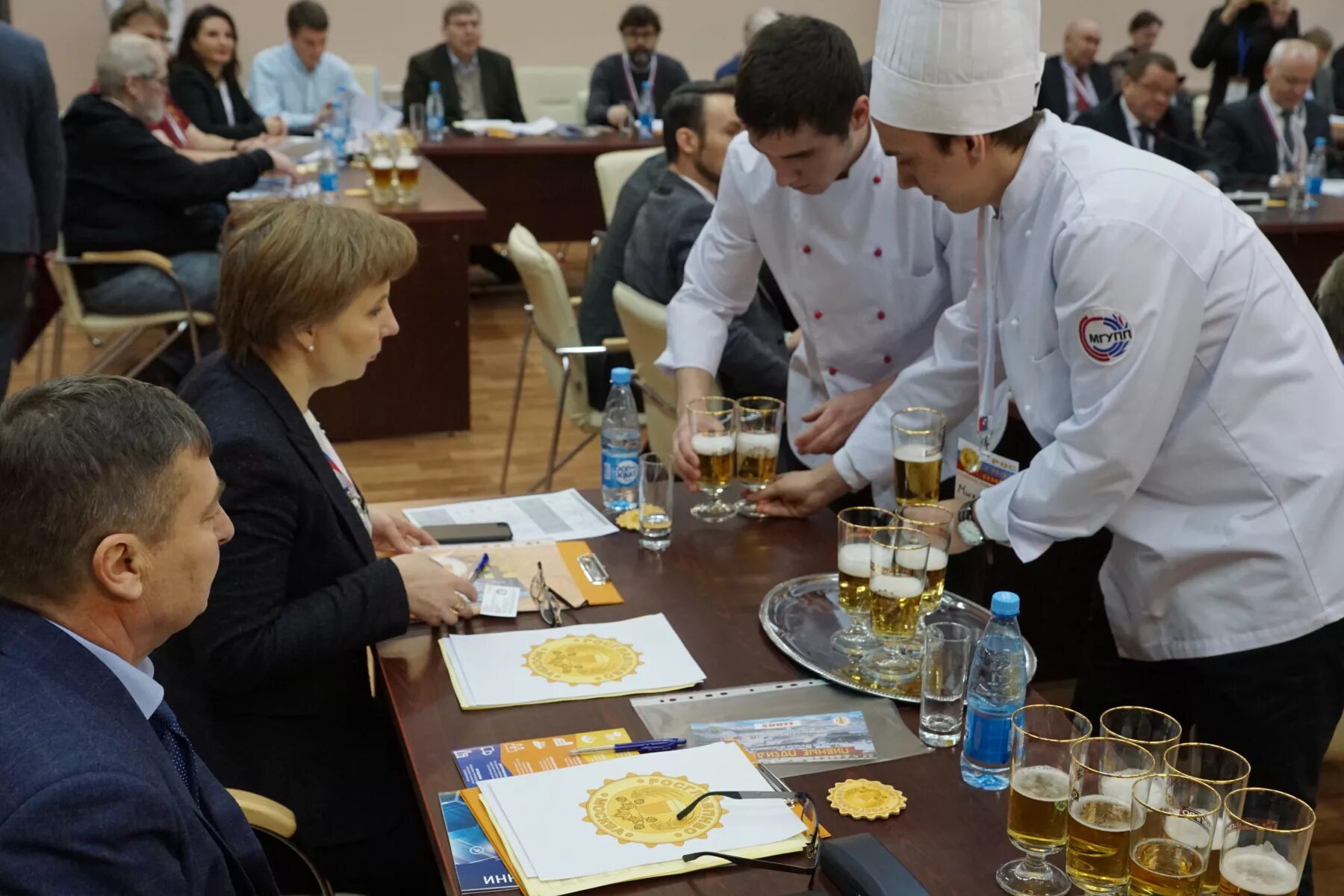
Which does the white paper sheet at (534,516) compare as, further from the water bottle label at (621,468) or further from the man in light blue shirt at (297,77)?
the man in light blue shirt at (297,77)

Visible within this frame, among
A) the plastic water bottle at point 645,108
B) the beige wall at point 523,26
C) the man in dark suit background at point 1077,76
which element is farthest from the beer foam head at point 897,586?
the beige wall at point 523,26

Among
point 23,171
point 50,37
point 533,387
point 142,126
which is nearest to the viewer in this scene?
point 23,171

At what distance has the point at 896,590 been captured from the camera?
1.66 metres

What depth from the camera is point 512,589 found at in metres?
1.92

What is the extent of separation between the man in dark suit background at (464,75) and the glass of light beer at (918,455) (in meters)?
6.29

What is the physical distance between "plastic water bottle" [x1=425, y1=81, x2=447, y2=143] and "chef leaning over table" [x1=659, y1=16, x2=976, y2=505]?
4610 mm

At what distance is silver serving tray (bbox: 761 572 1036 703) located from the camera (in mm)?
1656

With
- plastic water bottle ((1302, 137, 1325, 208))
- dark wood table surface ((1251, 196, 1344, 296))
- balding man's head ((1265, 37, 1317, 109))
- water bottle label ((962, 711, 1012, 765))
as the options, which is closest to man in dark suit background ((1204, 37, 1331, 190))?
balding man's head ((1265, 37, 1317, 109))

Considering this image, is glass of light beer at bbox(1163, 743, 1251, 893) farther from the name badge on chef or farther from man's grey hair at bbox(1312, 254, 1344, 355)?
man's grey hair at bbox(1312, 254, 1344, 355)

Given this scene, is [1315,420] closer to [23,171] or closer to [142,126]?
[23,171]

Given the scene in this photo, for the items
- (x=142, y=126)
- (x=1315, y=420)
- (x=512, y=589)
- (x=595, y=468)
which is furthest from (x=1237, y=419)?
(x=142, y=126)

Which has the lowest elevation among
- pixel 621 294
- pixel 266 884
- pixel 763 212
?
pixel 266 884

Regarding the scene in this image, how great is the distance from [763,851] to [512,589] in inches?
27.7

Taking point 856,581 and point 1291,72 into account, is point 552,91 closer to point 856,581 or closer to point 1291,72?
point 1291,72
